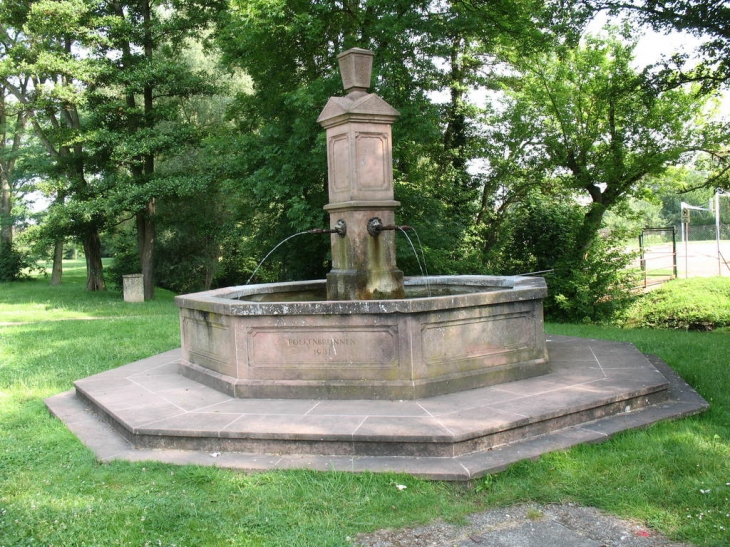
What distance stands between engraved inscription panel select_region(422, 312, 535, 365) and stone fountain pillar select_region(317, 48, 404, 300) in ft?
4.44

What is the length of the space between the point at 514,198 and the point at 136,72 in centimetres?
1262

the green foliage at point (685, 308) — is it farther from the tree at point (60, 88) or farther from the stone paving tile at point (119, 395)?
the tree at point (60, 88)

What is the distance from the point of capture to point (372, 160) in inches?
278

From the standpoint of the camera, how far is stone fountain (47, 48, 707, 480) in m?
4.73

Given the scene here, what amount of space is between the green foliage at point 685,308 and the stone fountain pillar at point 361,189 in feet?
33.9

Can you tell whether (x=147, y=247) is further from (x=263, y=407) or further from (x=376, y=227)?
(x=263, y=407)

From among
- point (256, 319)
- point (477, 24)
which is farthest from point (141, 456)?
point (477, 24)

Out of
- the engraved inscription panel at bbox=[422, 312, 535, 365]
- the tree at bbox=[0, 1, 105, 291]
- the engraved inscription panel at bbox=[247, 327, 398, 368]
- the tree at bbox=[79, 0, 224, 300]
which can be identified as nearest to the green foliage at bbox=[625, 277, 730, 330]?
the engraved inscription panel at bbox=[422, 312, 535, 365]

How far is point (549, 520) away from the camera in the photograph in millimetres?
3738

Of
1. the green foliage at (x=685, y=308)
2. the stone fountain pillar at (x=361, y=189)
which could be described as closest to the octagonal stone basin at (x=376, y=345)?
the stone fountain pillar at (x=361, y=189)

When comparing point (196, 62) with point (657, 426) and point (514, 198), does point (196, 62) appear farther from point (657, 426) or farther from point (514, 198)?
point (657, 426)

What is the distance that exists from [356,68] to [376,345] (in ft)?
11.3

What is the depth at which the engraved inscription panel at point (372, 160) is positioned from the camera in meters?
7.00

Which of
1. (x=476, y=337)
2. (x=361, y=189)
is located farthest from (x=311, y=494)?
(x=361, y=189)
